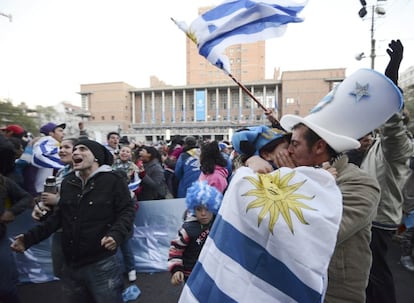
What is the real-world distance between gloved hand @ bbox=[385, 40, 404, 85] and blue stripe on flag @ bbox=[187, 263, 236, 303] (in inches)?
69.5

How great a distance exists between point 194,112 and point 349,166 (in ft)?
199

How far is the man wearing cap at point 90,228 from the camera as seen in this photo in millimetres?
2115

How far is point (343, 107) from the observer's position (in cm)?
107

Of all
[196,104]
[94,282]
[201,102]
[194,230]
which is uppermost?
[201,102]

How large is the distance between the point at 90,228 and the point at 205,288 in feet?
4.87

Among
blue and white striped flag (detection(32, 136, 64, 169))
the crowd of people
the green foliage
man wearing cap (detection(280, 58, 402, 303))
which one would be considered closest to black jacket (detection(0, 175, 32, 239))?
the crowd of people

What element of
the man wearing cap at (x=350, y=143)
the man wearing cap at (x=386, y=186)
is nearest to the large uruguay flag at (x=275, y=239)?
the man wearing cap at (x=350, y=143)

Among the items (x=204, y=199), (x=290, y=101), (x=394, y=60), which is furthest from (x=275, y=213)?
(x=290, y=101)

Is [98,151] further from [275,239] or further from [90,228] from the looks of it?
[275,239]

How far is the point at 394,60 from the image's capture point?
1871mm

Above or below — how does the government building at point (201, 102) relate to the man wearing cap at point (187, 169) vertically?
above

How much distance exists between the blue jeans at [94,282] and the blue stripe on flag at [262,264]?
1.60 meters

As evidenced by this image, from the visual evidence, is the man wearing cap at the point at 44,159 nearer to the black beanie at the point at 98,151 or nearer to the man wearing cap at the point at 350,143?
the black beanie at the point at 98,151

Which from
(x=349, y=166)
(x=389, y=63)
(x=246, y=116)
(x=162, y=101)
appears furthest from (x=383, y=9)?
(x=162, y=101)
